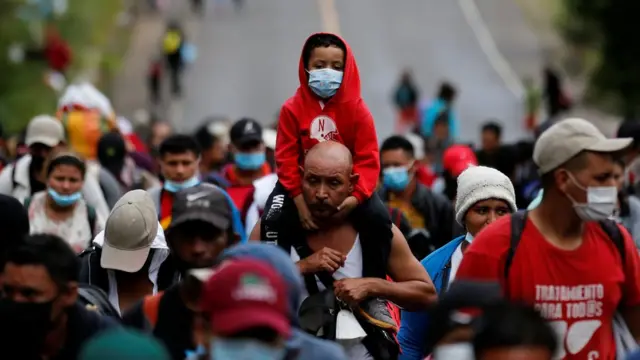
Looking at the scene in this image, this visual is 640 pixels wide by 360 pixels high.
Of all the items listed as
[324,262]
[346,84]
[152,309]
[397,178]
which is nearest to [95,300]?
[152,309]

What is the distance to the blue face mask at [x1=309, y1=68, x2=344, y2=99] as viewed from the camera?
8914mm

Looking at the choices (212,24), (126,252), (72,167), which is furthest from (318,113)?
(212,24)

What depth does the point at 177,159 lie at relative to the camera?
12.6 metres

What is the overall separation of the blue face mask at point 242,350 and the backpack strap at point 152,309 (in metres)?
1.40

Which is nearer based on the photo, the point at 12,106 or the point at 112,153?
the point at 112,153

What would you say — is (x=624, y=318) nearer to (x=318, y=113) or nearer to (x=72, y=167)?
(x=318, y=113)

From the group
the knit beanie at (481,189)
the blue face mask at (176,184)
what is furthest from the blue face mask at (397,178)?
the knit beanie at (481,189)

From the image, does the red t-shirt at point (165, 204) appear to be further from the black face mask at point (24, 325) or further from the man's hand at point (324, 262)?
the black face mask at point (24, 325)

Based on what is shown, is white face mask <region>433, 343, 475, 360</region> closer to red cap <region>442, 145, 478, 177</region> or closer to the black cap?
the black cap

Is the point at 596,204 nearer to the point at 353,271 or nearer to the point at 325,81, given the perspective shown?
the point at 353,271

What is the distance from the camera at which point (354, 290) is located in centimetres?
824

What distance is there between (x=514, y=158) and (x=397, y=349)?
26.0 feet

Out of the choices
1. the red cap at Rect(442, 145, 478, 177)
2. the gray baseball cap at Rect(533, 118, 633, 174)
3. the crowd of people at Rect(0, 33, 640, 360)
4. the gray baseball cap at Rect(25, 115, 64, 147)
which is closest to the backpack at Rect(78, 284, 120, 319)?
the crowd of people at Rect(0, 33, 640, 360)

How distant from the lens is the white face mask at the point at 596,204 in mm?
6906
